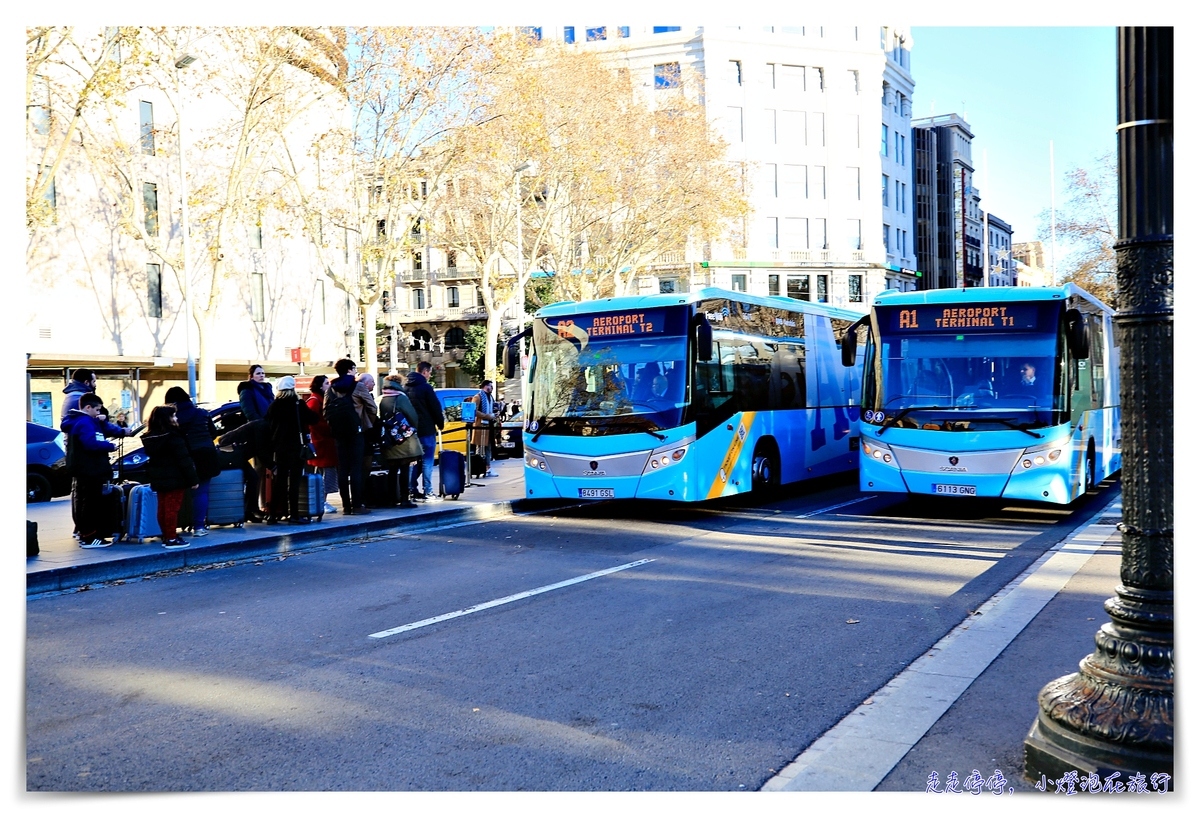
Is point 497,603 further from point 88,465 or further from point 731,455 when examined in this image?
point 731,455

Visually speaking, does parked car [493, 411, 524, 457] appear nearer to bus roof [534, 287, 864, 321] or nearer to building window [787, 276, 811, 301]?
bus roof [534, 287, 864, 321]

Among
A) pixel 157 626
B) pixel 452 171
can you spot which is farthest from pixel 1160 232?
pixel 452 171

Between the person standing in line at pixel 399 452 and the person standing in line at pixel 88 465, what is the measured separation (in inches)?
155

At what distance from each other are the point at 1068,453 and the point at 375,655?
9.48 meters

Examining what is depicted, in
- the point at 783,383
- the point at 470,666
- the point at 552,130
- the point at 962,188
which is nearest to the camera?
the point at 470,666

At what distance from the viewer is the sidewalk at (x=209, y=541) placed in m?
9.71

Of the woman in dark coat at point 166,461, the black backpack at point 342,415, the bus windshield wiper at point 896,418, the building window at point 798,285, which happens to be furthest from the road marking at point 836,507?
the building window at point 798,285

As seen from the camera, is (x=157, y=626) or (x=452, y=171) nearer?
(x=157, y=626)

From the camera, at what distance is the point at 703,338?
13375mm

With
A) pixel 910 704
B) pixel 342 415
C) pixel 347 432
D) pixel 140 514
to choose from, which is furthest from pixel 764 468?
pixel 910 704

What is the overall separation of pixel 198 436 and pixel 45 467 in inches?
331

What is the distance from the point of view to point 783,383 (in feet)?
53.4

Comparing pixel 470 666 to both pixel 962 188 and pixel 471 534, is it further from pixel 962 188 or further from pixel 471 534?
pixel 962 188

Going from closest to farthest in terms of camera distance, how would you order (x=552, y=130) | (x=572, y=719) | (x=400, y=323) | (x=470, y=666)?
(x=572, y=719) → (x=470, y=666) → (x=552, y=130) → (x=400, y=323)
